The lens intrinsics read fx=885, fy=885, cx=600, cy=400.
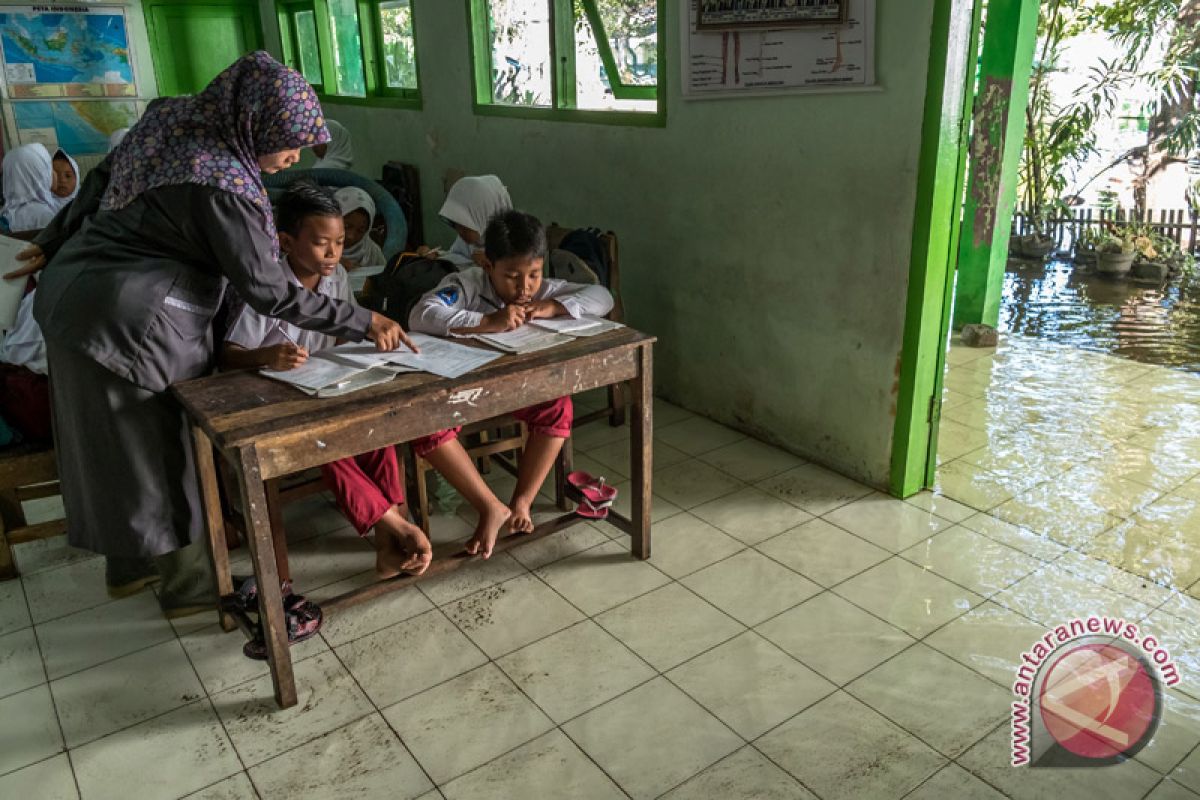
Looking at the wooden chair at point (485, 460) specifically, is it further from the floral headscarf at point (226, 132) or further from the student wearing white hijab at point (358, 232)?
the student wearing white hijab at point (358, 232)

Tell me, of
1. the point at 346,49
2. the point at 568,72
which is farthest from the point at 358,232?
the point at 346,49

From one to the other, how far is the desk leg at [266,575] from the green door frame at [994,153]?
4.20 metres

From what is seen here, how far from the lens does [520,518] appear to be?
279 centimetres

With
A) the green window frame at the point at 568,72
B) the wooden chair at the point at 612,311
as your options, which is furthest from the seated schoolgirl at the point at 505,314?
the green window frame at the point at 568,72

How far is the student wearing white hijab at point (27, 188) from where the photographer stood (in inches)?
179

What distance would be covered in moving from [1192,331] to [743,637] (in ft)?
13.4

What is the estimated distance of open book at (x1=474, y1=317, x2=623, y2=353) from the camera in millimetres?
2447

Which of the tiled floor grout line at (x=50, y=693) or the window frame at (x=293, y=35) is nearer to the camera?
the tiled floor grout line at (x=50, y=693)

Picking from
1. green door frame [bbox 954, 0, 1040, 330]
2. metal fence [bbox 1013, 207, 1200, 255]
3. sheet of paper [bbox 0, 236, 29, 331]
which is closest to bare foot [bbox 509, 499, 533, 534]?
sheet of paper [bbox 0, 236, 29, 331]

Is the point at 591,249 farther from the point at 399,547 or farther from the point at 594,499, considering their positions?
the point at 399,547

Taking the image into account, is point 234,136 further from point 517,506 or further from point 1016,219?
point 1016,219

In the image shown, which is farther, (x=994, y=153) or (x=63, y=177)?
(x=63, y=177)

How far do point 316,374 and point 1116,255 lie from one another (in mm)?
6100

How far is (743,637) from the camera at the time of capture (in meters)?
2.42
